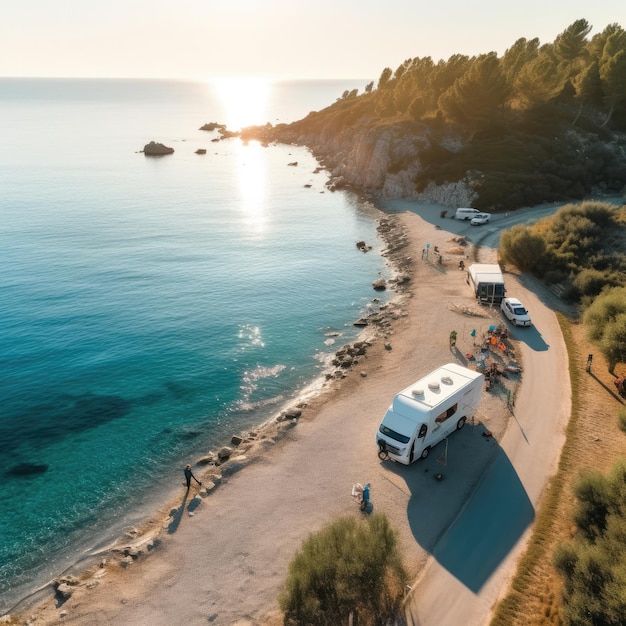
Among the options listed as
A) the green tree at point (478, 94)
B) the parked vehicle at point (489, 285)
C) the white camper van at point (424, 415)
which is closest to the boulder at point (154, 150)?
the green tree at point (478, 94)

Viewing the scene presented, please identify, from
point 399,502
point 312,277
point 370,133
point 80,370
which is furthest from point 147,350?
point 370,133

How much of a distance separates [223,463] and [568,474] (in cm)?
2055

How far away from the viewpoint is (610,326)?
3203cm

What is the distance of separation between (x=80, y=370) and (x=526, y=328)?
135ft

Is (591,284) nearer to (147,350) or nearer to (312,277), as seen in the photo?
(312,277)

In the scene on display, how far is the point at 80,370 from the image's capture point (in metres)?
40.8

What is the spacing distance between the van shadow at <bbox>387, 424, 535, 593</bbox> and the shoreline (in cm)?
978

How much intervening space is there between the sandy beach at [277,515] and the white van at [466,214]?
4363cm

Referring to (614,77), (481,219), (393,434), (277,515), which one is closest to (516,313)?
(393,434)

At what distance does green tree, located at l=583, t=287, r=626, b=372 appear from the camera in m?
31.2

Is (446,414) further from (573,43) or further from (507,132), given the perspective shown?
(573,43)

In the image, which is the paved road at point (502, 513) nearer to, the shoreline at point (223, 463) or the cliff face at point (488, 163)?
the shoreline at point (223, 463)

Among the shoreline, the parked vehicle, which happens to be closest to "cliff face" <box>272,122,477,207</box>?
the parked vehicle

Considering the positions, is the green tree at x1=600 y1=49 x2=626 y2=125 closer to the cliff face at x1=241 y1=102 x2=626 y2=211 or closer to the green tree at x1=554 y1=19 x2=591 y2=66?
the cliff face at x1=241 y1=102 x2=626 y2=211
